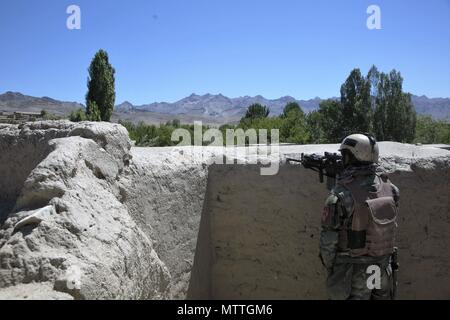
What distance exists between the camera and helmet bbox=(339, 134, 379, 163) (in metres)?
3.25

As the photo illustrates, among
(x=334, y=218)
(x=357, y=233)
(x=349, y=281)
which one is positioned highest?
(x=334, y=218)

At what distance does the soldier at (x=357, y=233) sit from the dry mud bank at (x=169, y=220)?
1.05 m

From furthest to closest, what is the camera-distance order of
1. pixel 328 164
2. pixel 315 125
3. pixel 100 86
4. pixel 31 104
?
pixel 31 104
pixel 315 125
pixel 100 86
pixel 328 164

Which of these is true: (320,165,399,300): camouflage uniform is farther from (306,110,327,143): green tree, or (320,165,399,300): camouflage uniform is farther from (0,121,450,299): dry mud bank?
(306,110,327,143): green tree

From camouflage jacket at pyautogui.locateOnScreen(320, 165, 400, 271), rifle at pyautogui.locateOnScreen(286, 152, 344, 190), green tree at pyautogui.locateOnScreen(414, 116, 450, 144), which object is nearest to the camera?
camouflage jacket at pyautogui.locateOnScreen(320, 165, 400, 271)

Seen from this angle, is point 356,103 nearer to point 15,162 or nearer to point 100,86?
point 100,86

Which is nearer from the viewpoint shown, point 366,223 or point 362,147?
point 366,223

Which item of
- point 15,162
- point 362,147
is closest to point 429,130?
point 362,147

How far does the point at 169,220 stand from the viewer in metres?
3.65

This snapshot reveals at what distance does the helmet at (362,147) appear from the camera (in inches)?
128

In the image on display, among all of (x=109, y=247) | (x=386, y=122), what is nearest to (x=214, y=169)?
(x=109, y=247)

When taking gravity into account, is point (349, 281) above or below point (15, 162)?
below

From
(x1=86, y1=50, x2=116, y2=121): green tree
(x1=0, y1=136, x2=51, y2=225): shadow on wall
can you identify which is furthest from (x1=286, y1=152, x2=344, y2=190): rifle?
(x1=86, y1=50, x2=116, y2=121): green tree

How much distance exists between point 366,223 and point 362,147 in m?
0.54
